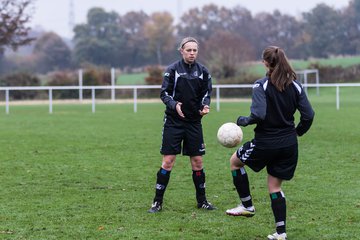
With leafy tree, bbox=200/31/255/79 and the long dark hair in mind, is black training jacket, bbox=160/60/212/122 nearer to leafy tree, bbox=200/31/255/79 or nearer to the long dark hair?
the long dark hair

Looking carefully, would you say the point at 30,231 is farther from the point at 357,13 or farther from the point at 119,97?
the point at 357,13

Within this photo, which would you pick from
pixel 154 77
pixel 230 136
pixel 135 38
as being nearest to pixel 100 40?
pixel 135 38

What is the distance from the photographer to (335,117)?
22.9 metres

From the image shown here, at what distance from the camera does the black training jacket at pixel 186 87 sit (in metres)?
7.30

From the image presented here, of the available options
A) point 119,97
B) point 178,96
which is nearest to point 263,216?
point 178,96

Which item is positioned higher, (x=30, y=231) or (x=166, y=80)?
(x=166, y=80)

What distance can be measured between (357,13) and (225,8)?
18.2 meters

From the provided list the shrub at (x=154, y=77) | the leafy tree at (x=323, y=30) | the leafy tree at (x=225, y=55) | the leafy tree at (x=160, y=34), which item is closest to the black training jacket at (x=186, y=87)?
Result: the shrub at (x=154, y=77)

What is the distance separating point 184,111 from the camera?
24.1ft

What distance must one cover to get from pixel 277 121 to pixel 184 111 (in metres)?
1.64

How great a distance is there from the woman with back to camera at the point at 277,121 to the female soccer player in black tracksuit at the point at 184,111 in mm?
1258

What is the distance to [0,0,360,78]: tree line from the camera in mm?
78562

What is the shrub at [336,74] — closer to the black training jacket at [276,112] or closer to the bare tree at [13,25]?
the bare tree at [13,25]

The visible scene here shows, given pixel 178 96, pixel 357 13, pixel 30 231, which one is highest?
pixel 357 13
